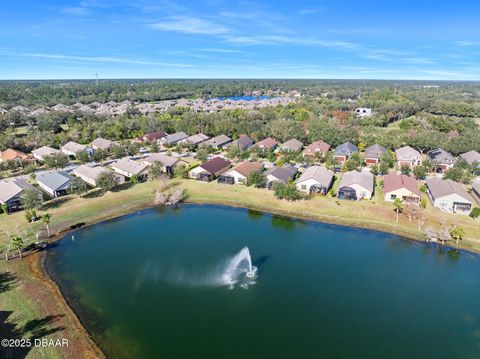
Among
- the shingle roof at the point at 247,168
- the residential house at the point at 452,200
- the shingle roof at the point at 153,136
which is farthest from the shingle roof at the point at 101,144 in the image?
the residential house at the point at 452,200

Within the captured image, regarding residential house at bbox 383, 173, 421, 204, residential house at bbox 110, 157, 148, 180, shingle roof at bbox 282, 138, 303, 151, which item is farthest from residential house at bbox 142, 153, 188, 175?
residential house at bbox 383, 173, 421, 204

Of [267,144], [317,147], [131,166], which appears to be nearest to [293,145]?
[317,147]

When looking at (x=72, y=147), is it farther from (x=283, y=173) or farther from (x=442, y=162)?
(x=442, y=162)

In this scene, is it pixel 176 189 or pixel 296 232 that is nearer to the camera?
pixel 296 232

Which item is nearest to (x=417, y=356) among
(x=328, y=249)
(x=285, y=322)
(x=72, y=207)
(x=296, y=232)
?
(x=285, y=322)

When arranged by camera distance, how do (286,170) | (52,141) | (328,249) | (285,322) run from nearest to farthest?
(285,322) < (328,249) < (286,170) < (52,141)

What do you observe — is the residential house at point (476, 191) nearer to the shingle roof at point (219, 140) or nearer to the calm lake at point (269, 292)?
the calm lake at point (269, 292)

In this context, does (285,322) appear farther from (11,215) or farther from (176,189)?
(11,215)

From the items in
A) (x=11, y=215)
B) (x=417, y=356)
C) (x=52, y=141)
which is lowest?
(x=417, y=356)
